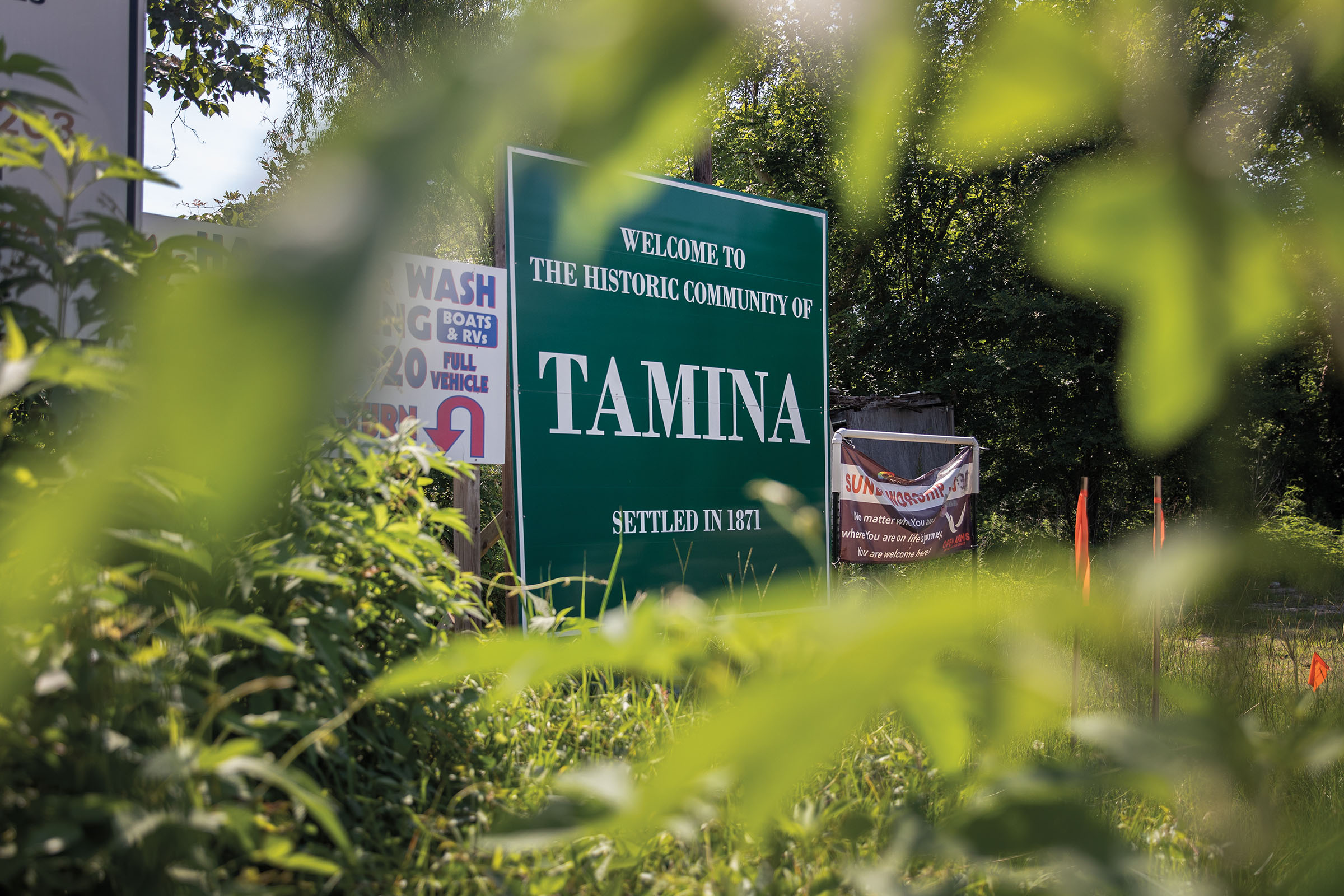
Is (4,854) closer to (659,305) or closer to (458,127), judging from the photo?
(458,127)

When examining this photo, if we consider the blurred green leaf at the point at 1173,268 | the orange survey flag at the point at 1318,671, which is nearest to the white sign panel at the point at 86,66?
the blurred green leaf at the point at 1173,268

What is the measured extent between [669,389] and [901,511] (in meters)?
2.48

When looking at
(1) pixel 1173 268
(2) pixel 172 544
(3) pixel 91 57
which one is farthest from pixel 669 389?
(1) pixel 1173 268

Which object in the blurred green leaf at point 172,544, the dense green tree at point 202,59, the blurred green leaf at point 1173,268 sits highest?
the dense green tree at point 202,59

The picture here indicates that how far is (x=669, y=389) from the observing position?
391 cm

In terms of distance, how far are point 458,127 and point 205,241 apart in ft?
1.77

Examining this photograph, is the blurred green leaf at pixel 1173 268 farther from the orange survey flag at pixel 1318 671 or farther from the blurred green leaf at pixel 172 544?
the orange survey flag at pixel 1318 671

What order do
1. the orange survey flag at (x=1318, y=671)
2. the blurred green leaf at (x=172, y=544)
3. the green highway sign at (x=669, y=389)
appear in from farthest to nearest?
the green highway sign at (x=669, y=389) < the orange survey flag at (x=1318, y=671) < the blurred green leaf at (x=172, y=544)

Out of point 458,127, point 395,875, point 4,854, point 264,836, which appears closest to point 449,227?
point 458,127

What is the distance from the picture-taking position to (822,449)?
14.8ft

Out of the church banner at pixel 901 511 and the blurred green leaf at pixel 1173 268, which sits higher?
the blurred green leaf at pixel 1173 268

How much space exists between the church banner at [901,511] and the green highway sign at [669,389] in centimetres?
98

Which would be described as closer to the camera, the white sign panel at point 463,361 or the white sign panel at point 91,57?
the white sign panel at point 91,57

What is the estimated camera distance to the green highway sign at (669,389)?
3.55 metres
